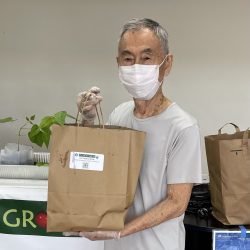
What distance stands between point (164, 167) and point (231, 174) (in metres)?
0.43

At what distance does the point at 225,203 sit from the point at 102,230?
0.63m

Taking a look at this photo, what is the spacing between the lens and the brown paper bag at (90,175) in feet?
2.90

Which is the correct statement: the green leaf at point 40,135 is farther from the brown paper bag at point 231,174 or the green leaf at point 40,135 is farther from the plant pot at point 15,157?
the brown paper bag at point 231,174

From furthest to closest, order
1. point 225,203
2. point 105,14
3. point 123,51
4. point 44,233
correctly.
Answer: point 105,14, point 44,233, point 225,203, point 123,51

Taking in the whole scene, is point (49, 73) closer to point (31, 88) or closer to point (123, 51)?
point (31, 88)

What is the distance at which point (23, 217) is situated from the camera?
1.46 m

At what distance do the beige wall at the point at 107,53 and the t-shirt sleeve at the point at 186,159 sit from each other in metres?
1.25

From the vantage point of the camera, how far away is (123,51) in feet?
3.26

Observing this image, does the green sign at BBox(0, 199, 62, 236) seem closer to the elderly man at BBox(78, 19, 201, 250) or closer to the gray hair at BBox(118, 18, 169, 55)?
the elderly man at BBox(78, 19, 201, 250)

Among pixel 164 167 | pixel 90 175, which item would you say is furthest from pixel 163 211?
pixel 90 175

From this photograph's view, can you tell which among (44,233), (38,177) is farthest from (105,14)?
(44,233)

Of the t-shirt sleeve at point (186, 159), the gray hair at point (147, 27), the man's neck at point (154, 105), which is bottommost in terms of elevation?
the t-shirt sleeve at point (186, 159)

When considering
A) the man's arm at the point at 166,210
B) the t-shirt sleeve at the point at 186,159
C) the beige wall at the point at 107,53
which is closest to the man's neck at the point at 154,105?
the t-shirt sleeve at the point at 186,159

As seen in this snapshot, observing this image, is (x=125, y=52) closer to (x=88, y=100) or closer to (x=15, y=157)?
(x=88, y=100)
